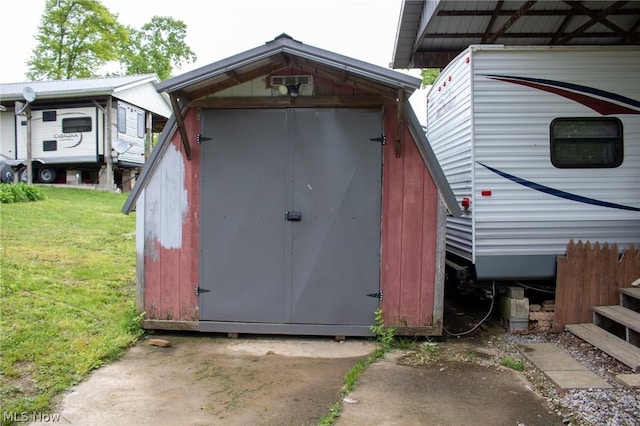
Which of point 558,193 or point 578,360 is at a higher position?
point 558,193

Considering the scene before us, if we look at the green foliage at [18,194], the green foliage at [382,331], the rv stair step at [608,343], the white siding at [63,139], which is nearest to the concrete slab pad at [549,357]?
the rv stair step at [608,343]

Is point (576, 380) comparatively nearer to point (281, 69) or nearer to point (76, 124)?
point (281, 69)

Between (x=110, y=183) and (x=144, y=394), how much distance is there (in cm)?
1388

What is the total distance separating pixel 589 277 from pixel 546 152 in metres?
1.34

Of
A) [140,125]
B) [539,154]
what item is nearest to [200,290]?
[539,154]

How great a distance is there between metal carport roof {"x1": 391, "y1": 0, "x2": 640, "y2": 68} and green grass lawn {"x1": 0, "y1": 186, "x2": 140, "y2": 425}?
16.0 ft

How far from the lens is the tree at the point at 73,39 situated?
26.2 metres

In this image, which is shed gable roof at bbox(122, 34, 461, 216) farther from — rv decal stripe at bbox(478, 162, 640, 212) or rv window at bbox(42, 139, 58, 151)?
rv window at bbox(42, 139, 58, 151)

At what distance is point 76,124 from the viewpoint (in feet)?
51.0

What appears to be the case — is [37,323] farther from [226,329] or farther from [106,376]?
[226,329]

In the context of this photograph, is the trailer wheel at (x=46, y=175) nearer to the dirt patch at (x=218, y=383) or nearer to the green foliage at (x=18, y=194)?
the green foliage at (x=18, y=194)

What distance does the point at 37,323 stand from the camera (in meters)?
4.18

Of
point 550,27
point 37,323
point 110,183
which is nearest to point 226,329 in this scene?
point 37,323

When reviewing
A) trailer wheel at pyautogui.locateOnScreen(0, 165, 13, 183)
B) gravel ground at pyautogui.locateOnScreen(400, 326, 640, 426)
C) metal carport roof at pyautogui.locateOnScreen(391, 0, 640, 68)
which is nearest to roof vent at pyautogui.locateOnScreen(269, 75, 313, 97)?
metal carport roof at pyautogui.locateOnScreen(391, 0, 640, 68)
